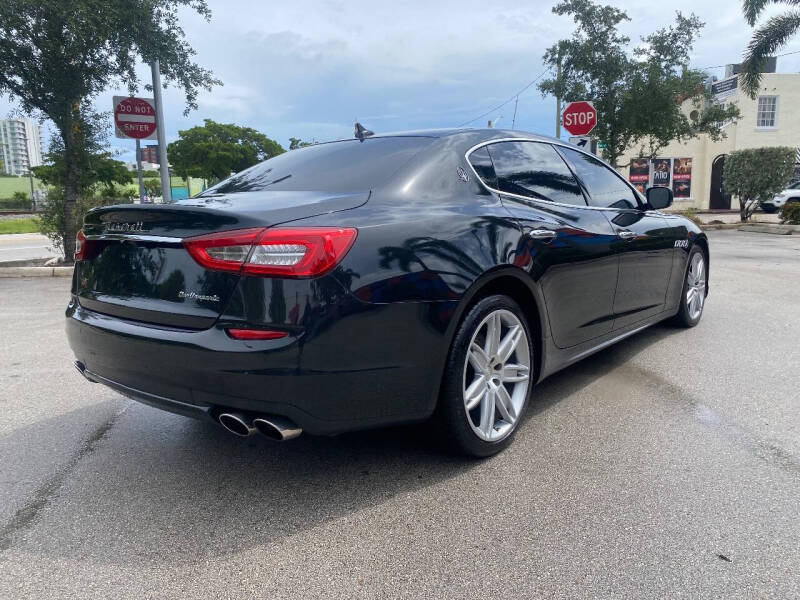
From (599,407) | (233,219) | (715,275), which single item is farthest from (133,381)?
(715,275)

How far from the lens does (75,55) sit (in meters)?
9.60

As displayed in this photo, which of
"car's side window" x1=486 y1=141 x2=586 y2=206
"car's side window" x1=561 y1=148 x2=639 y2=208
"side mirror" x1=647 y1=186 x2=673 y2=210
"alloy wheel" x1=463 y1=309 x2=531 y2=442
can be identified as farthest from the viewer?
"side mirror" x1=647 y1=186 x2=673 y2=210

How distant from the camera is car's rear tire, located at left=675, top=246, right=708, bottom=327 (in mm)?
5285

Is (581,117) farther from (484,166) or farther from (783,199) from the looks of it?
(783,199)

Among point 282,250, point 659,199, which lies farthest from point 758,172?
point 282,250

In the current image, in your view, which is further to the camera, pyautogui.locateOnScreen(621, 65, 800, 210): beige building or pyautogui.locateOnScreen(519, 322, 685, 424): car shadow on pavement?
pyautogui.locateOnScreen(621, 65, 800, 210): beige building

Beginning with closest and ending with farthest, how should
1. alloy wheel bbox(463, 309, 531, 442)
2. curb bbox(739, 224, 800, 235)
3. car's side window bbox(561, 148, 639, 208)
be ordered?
alloy wheel bbox(463, 309, 531, 442), car's side window bbox(561, 148, 639, 208), curb bbox(739, 224, 800, 235)

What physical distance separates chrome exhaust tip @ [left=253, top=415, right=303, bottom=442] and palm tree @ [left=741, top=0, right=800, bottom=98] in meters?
22.9

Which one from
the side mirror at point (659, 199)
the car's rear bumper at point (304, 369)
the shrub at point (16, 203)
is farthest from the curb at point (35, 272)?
the shrub at point (16, 203)

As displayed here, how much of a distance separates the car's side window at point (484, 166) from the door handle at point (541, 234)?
0.31 meters

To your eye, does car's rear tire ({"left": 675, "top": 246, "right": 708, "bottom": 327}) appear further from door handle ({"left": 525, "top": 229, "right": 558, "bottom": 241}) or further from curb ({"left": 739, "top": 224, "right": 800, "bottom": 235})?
curb ({"left": 739, "top": 224, "right": 800, "bottom": 235})

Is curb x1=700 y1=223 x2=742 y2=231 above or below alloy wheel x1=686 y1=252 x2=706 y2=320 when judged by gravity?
below

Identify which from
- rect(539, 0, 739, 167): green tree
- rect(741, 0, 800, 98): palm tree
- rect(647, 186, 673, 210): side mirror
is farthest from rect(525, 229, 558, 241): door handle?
rect(741, 0, 800, 98): palm tree

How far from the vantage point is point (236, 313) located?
2.28 m
